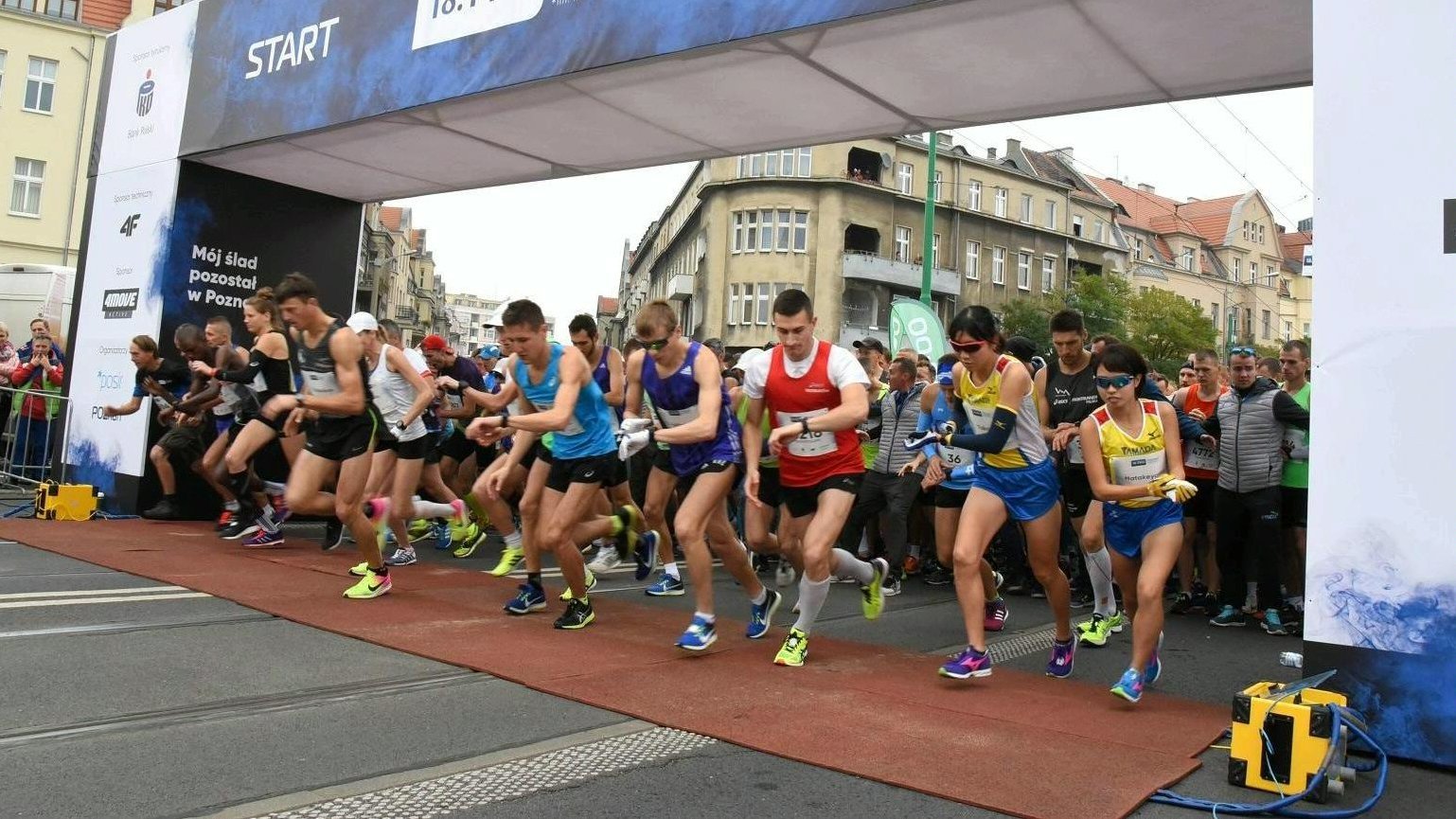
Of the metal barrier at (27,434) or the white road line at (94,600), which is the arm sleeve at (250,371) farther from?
the metal barrier at (27,434)

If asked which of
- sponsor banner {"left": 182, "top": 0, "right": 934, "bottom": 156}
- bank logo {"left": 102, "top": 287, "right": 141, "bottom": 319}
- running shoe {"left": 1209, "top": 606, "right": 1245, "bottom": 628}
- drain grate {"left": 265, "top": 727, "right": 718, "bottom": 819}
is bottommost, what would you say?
drain grate {"left": 265, "top": 727, "right": 718, "bottom": 819}

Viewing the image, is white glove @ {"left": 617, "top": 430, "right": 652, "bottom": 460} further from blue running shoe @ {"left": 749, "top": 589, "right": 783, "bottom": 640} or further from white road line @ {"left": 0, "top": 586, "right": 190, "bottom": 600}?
white road line @ {"left": 0, "top": 586, "right": 190, "bottom": 600}

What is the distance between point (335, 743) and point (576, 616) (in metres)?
2.67

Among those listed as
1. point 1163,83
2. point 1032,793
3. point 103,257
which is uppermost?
point 1163,83

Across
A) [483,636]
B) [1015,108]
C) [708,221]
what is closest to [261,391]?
[483,636]

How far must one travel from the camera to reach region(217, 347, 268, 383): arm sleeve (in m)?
8.99

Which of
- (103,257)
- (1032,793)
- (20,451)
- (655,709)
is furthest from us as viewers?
(20,451)

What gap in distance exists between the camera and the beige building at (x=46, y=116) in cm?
4059

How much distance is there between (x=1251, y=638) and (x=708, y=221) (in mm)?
45517

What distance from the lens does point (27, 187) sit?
4094cm

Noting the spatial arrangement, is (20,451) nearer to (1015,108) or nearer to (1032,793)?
(1015,108)

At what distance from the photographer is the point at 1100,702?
17.7 ft

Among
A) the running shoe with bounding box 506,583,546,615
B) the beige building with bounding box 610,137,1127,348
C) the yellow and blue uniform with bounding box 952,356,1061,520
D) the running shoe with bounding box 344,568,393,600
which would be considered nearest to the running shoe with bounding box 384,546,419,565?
the running shoe with bounding box 344,568,393,600

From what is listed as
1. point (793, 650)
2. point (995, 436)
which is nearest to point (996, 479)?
point (995, 436)
